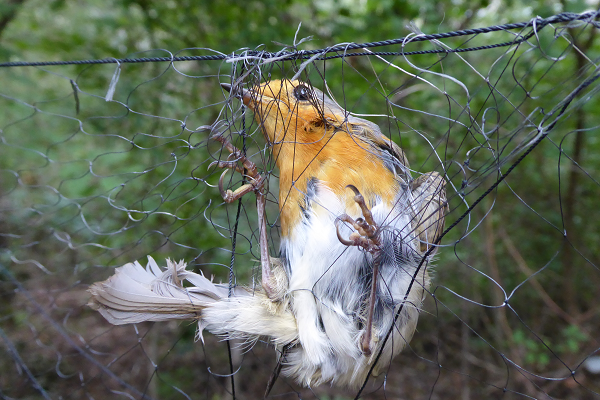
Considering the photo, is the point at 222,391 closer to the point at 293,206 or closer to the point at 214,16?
the point at 293,206

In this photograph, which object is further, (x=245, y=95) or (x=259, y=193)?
(x=259, y=193)

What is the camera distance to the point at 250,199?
133 inches

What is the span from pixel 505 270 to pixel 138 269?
4343mm

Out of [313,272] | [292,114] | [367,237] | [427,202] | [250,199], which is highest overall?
[292,114]

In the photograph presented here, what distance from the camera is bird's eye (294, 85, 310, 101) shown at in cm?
159

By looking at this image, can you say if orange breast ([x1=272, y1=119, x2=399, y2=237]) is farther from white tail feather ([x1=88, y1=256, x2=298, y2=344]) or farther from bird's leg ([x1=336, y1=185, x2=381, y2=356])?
white tail feather ([x1=88, y1=256, x2=298, y2=344])

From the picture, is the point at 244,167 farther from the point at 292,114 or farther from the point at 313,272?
the point at 313,272

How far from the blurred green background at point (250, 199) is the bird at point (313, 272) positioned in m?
0.99

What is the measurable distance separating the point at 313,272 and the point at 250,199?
5.84 ft

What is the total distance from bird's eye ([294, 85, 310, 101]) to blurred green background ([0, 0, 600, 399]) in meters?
1.02

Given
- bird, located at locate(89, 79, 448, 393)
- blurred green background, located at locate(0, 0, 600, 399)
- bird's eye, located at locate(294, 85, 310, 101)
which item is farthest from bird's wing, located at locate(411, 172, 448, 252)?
blurred green background, located at locate(0, 0, 600, 399)

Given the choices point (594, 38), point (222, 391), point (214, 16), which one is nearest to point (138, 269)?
point (214, 16)

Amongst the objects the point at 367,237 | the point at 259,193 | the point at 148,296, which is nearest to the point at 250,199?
the point at 259,193

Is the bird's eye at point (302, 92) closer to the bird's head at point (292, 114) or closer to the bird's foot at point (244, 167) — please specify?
the bird's head at point (292, 114)
